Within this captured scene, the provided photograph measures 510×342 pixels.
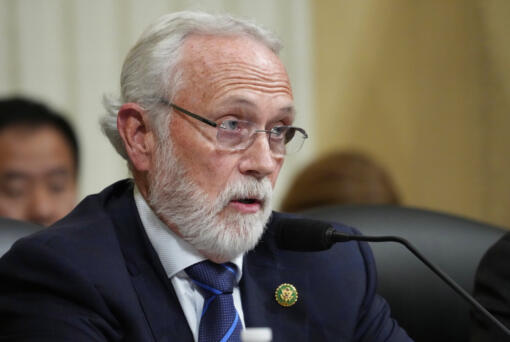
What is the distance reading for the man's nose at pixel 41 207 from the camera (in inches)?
94.9

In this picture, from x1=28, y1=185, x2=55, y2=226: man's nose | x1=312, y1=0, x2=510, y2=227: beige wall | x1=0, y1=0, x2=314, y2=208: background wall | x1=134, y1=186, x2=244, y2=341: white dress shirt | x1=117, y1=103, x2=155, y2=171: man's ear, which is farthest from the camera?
x1=312, y1=0, x2=510, y2=227: beige wall

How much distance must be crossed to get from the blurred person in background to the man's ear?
1039mm

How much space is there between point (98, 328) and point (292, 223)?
0.41 m

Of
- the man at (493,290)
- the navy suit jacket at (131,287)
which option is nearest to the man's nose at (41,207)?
the navy suit jacket at (131,287)

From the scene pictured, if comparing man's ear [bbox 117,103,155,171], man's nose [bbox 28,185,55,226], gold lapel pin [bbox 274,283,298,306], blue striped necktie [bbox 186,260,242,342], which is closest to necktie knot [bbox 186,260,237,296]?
blue striped necktie [bbox 186,260,242,342]

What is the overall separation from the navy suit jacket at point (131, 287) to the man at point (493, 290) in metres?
0.17

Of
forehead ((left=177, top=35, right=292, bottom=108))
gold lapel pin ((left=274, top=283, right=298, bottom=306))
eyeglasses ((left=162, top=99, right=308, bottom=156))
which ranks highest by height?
forehead ((left=177, top=35, right=292, bottom=108))

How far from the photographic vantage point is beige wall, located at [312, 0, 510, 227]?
11.3 feet

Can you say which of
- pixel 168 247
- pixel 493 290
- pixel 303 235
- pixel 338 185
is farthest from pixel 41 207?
pixel 493 290

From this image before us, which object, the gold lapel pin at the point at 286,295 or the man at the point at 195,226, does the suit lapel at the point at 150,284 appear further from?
the gold lapel pin at the point at 286,295

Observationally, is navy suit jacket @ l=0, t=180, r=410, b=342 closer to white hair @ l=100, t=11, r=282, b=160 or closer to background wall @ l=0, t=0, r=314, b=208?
white hair @ l=100, t=11, r=282, b=160

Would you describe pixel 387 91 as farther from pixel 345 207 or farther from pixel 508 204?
pixel 345 207

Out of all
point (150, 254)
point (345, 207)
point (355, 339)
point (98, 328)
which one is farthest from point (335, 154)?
point (98, 328)

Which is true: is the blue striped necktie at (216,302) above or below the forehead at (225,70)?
below
